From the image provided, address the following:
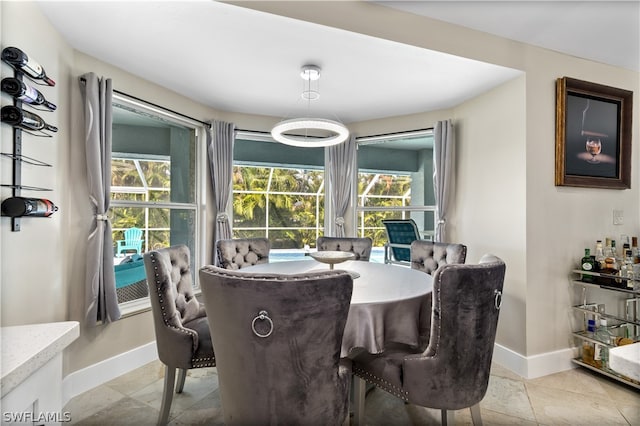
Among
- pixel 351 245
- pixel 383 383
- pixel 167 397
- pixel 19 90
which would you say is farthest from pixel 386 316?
pixel 19 90

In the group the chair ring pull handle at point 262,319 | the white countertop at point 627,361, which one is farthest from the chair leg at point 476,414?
the chair ring pull handle at point 262,319

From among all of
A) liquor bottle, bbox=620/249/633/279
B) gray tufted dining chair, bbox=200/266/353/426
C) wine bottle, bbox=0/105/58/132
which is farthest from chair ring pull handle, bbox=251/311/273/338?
liquor bottle, bbox=620/249/633/279

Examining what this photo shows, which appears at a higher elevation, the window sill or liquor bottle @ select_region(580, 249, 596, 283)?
liquor bottle @ select_region(580, 249, 596, 283)

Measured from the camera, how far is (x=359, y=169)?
3.94m

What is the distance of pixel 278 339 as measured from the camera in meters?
1.11

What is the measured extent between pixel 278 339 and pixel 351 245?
2.16 meters

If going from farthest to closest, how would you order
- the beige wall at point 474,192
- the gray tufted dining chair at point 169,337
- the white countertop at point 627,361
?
the beige wall at point 474,192 → the gray tufted dining chair at point 169,337 → the white countertop at point 627,361

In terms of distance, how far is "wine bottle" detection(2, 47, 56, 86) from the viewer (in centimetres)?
147

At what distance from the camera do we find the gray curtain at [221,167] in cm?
334

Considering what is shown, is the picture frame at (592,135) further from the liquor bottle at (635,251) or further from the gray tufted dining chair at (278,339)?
the gray tufted dining chair at (278,339)

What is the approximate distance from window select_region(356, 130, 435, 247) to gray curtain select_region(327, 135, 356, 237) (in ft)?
0.57

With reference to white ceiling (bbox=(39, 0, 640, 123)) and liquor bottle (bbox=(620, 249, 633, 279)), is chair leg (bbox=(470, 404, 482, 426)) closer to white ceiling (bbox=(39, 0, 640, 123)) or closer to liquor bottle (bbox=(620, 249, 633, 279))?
liquor bottle (bbox=(620, 249, 633, 279))

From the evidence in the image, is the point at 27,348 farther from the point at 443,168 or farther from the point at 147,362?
the point at 443,168

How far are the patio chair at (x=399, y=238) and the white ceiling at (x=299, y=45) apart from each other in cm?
139
